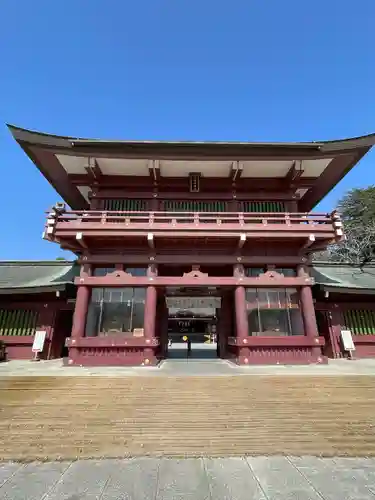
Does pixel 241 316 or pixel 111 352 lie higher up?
pixel 241 316

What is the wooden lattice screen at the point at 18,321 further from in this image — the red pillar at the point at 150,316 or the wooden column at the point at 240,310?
the wooden column at the point at 240,310

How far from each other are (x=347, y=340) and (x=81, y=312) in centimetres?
1396

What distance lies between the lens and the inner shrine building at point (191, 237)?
11789 mm

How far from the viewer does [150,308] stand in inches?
468

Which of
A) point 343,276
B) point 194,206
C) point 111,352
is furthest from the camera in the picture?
point 343,276

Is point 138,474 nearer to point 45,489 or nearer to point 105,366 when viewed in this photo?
point 45,489

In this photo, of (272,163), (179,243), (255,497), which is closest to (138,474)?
(255,497)

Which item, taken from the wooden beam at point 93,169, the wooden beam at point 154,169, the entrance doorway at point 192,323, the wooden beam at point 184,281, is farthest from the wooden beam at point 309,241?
the wooden beam at point 93,169

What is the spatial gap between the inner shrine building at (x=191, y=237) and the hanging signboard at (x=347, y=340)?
9.49 ft

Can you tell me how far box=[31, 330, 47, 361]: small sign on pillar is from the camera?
43.0ft

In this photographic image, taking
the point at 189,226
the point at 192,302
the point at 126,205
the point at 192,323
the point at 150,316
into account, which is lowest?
the point at 150,316

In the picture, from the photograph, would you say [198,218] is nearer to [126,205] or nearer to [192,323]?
[126,205]

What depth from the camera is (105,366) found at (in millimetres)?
10953

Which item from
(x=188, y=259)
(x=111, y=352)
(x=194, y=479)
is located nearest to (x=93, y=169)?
(x=188, y=259)
